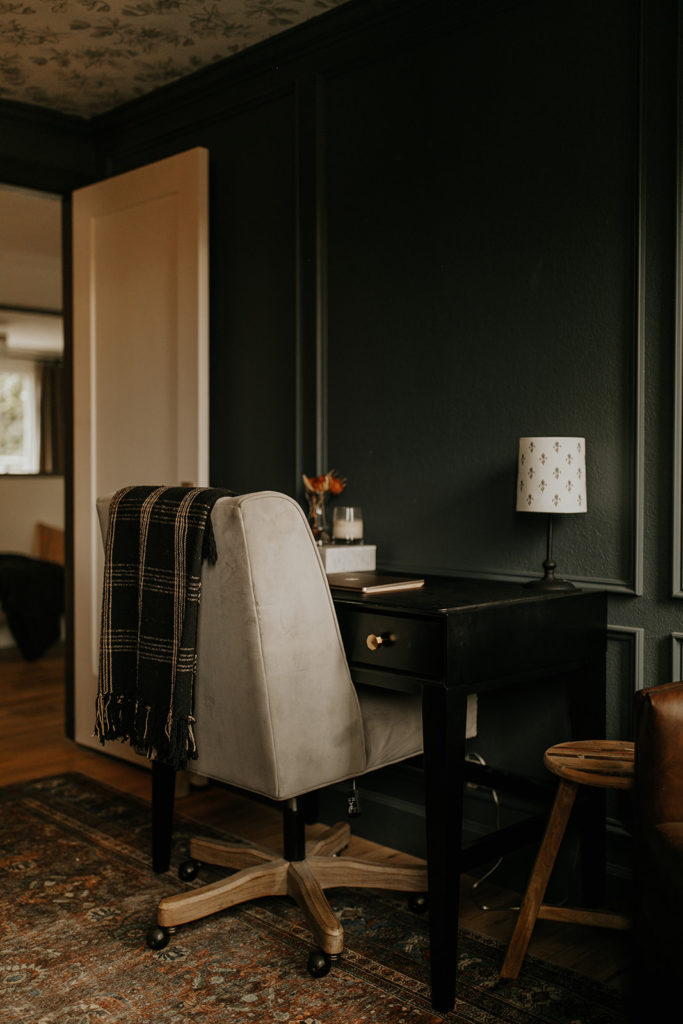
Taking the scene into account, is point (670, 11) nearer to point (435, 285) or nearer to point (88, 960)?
point (435, 285)

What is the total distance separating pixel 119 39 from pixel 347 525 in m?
1.78

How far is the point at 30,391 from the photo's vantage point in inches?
278

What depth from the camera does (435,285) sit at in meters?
2.78

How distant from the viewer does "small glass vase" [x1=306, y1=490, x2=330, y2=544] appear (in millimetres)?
2840

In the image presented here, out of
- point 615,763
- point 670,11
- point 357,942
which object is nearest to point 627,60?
point 670,11

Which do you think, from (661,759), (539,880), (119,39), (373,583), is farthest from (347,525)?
(119,39)

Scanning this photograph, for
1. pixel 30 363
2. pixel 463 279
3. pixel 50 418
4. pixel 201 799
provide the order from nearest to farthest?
pixel 463 279, pixel 201 799, pixel 30 363, pixel 50 418

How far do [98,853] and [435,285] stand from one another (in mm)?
1894

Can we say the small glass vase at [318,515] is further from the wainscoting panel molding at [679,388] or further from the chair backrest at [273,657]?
the wainscoting panel molding at [679,388]

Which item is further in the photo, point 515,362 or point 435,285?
point 435,285

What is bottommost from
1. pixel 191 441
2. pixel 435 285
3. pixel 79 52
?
pixel 191 441

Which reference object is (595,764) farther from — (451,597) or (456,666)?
(451,597)

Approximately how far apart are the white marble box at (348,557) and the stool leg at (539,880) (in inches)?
34.8

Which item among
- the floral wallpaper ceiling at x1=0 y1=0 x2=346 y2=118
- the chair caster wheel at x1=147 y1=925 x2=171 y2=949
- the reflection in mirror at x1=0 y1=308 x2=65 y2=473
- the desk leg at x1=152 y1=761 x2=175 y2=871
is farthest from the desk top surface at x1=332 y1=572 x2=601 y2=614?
the reflection in mirror at x1=0 y1=308 x2=65 y2=473
